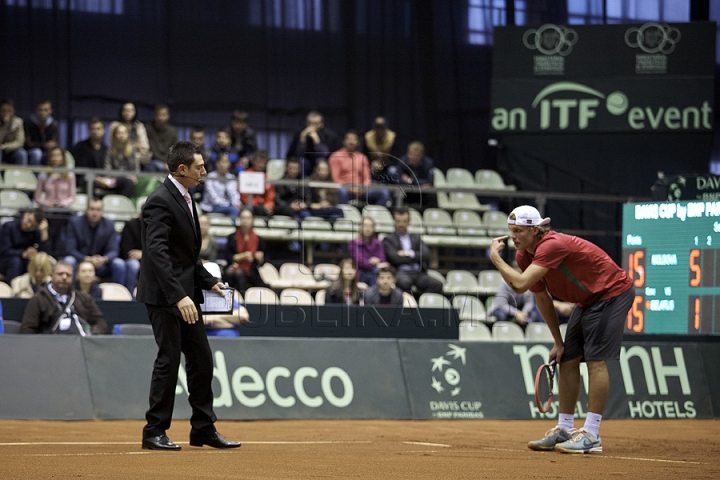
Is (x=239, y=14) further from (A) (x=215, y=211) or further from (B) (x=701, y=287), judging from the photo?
(B) (x=701, y=287)

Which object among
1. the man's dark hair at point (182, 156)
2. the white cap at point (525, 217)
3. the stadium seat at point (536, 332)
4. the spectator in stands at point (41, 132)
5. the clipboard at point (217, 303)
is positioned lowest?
the stadium seat at point (536, 332)

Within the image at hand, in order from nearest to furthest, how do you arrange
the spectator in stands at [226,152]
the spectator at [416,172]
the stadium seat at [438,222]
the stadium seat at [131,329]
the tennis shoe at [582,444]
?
the tennis shoe at [582,444] → the stadium seat at [131,329] → the spectator in stands at [226,152] → the spectator at [416,172] → the stadium seat at [438,222]

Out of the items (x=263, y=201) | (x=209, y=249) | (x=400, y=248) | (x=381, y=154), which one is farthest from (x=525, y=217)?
(x=381, y=154)

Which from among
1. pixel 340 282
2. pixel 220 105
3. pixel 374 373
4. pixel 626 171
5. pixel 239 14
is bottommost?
pixel 374 373

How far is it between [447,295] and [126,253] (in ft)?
15.8

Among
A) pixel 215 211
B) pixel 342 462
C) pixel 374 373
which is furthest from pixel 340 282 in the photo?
pixel 342 462

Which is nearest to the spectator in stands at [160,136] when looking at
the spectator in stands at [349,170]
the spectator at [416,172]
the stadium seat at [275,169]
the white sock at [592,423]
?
the stadium seat at [275,169]

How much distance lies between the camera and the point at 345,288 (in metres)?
13.1

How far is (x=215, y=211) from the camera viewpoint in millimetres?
15516

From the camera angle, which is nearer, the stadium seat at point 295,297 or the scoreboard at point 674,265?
the scoreboard at point 674,265

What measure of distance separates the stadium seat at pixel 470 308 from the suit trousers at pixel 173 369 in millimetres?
7756

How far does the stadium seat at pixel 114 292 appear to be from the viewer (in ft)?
42.3

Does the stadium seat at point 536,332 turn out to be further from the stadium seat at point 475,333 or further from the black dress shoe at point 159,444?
the black dress shoe at point 159,444

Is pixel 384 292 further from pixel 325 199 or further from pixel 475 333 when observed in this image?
pixel 325 199
